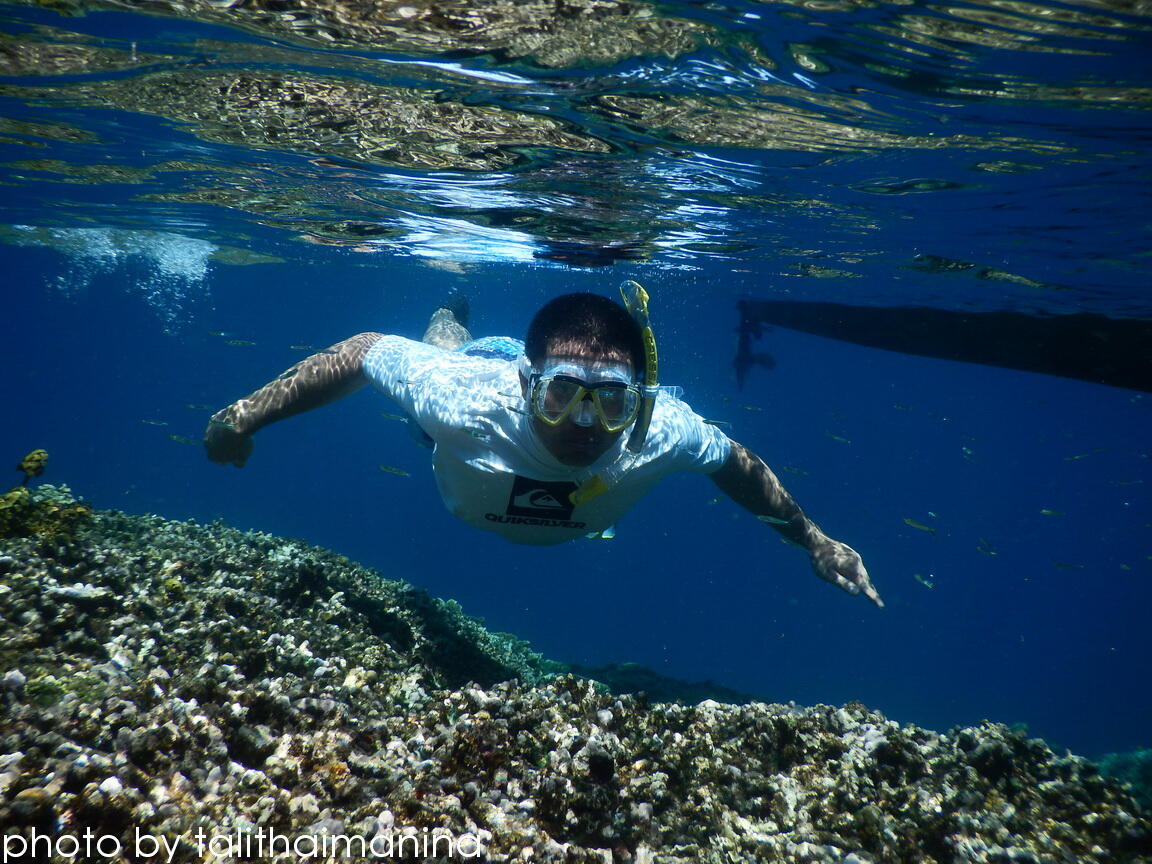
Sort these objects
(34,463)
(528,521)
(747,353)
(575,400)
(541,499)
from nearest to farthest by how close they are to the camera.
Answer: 1. (575,400)
2. (541,499)
3. (528,521)
4. (34,463)
5. (747,353)

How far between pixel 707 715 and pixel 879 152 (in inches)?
357

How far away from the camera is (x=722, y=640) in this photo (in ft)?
251

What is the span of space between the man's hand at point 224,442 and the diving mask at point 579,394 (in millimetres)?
3134

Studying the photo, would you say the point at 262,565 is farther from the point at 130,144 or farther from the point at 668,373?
the point at 668,373

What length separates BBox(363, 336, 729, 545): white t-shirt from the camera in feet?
16.9

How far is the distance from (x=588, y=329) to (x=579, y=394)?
655 mm

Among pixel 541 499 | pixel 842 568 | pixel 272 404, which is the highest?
pixel 272 404

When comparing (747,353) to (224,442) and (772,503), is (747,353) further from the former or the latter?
(224,442)

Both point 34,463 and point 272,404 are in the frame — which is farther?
point 34,463

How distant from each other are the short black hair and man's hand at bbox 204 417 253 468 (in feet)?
10.1

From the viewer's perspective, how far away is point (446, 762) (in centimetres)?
295

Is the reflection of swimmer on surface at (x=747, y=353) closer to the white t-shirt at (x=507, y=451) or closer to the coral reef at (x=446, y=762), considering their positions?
the white t-shirt at (x=507, y=451)

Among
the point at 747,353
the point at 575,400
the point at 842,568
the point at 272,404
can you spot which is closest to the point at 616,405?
the point at 575,400

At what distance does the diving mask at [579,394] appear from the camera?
4.59m
